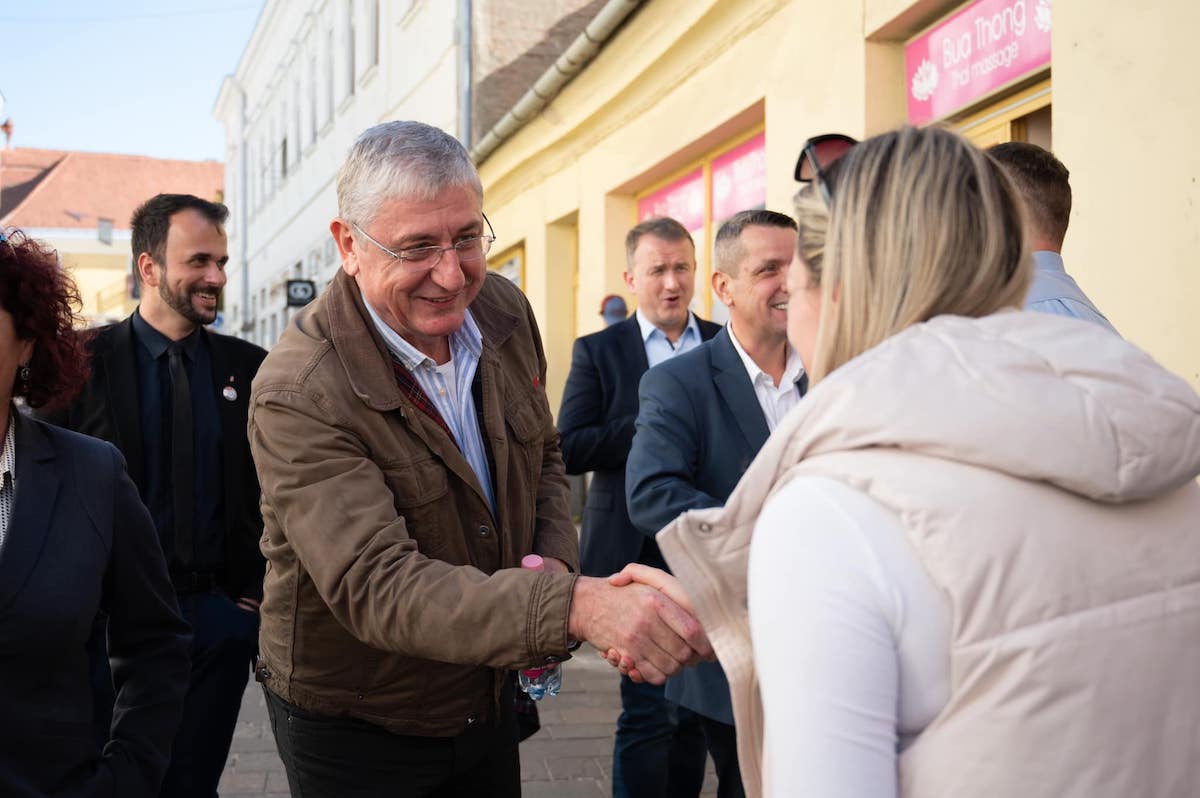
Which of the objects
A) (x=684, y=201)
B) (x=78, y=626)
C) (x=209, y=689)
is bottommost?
(x=209, y=689)

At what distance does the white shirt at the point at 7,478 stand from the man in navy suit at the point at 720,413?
1.74m

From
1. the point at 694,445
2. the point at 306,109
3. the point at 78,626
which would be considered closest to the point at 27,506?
the point at 78,626

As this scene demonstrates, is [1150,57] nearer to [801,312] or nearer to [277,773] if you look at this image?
[801,312]

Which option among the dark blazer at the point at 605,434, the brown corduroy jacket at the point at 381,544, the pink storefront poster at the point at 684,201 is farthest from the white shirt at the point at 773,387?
the pink storefront poster at the point at 684,201

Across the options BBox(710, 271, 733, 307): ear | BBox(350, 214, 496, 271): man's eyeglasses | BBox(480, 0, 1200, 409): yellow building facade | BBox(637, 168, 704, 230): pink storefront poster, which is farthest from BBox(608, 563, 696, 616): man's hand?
BBox(637, 168, 704, 230): pink storefront poster

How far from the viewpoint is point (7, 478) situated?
2.43 m

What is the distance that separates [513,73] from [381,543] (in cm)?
1440

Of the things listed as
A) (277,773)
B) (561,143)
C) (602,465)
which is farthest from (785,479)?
(561,143)

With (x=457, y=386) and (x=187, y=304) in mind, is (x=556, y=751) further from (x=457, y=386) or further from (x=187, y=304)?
(x=457, y=386)

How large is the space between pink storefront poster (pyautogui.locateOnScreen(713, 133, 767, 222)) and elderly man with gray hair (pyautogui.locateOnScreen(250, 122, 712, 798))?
19.3 feet

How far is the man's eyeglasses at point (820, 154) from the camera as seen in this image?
1.74 meters

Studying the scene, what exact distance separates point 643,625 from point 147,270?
3.18m

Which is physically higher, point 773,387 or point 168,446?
point 773,387

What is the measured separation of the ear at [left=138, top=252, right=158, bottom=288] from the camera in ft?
15.2
